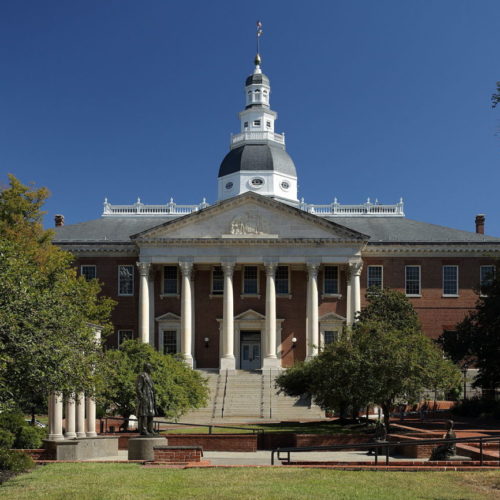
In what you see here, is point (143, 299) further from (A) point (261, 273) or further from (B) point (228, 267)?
(A) point (261, 273)

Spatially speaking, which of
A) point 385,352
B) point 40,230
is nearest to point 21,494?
point 385,352

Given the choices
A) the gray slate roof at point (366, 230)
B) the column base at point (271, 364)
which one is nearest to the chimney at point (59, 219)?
the gray slate roof at point (366, 230)

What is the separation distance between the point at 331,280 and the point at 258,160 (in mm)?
19374

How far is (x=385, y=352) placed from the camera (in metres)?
33.7

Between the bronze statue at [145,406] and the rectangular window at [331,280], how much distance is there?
37.2 metres

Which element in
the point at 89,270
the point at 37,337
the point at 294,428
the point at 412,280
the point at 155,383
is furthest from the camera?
the point at 89,270

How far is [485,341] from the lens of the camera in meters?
44.2

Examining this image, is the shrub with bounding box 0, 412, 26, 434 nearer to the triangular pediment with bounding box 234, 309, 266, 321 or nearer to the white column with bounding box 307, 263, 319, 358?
the white column with bounding box 307, 263, 319, 358

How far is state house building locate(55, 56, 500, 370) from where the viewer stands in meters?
59.5

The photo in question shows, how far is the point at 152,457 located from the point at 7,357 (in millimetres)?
7315

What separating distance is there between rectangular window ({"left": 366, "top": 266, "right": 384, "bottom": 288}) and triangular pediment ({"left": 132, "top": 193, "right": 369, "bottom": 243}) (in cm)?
452

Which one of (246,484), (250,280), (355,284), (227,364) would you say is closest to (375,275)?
(355,284)

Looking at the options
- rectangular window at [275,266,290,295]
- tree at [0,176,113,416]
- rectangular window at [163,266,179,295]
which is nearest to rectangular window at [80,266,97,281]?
rectangular window at [163,266,179,295]

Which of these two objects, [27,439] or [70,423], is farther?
[70,423]
